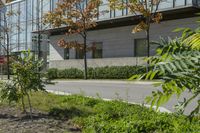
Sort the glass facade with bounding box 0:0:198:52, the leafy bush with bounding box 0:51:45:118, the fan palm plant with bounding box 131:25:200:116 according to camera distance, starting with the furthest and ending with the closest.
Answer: the glass facade with bounding box 0:0:198:52
the leafy bush with bounding box 0:51:45:118
the fan palm plant with bounding box 131:25:200:116

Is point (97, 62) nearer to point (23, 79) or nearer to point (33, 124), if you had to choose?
point (23, 79)

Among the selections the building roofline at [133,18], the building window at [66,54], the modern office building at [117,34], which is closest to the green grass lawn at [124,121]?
the modern office building at [117,34]

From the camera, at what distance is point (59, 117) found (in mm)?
8664

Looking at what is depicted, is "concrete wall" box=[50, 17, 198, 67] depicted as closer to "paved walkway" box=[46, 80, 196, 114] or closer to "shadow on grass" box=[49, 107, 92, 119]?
"paved walkway" box=[46, 80, 196, 114]

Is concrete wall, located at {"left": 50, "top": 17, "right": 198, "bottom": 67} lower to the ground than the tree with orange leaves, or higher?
lower

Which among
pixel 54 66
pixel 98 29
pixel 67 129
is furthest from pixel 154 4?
pixel 67 129

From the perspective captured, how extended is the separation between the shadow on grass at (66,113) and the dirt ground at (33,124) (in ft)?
0.56

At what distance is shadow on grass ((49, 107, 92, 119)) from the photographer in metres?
8.68

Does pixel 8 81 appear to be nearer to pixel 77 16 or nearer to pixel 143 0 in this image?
pixel 143 0

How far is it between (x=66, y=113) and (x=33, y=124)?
1271mm

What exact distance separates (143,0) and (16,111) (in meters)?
23.2

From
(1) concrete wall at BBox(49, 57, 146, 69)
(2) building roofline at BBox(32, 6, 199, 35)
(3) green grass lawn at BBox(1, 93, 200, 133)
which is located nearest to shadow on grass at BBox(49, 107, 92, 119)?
(3) green grass lawn at BBox(1, 93, 200, 133)

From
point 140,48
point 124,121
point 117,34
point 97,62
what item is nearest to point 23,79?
point 124,121

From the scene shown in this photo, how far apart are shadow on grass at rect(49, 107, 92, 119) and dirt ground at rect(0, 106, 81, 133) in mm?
171
